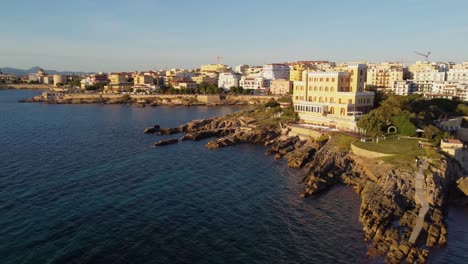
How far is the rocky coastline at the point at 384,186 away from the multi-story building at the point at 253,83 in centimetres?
10308

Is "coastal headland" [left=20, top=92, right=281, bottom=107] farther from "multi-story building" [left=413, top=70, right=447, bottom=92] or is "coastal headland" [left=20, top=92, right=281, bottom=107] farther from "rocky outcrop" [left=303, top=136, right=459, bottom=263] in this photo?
"rocky outcrop" [left=303, top=136, right=459, bottom=263]

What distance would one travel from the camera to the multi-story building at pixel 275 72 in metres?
175

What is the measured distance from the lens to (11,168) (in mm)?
46094

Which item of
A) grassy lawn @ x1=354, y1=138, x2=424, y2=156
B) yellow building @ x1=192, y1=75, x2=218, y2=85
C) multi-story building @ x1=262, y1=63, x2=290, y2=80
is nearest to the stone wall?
grassy lawn @ x1=354, y1=138, x2=424, y2=156

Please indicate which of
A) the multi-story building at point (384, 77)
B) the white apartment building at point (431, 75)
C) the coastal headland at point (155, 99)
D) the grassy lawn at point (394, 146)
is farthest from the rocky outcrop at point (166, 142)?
the white apartment building at point (431, 75)

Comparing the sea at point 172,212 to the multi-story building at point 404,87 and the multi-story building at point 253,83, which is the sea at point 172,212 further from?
the multi-story building at point 253,83

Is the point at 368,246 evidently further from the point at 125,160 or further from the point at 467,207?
the point at 125,160

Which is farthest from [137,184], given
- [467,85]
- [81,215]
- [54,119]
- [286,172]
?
[467,85]

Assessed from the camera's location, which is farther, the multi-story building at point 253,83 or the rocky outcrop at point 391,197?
the multi-story building at point 253,83

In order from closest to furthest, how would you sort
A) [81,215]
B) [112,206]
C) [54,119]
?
[81,215], [112,206], [54,119]

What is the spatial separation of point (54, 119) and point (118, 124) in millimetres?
21069

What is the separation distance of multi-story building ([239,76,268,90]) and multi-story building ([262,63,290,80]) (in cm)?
967

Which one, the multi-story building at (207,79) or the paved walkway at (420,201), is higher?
the multi-story building at (207,79)

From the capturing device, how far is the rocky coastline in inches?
1055
